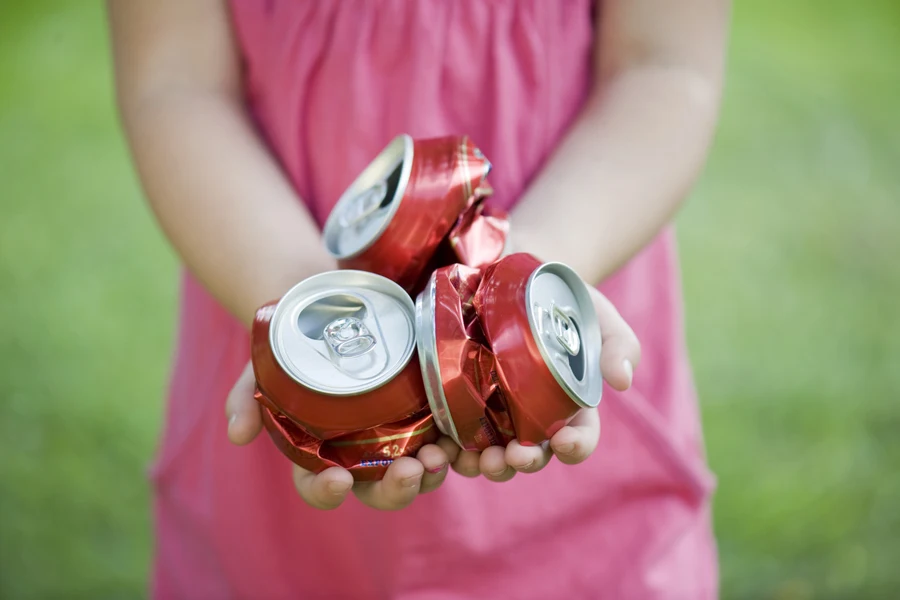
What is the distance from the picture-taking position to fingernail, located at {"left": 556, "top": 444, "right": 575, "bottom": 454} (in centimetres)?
47

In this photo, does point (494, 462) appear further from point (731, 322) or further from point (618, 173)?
point (731, 322)

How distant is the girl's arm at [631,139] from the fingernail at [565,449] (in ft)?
0.50

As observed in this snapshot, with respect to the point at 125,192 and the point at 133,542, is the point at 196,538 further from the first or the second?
the point at 125,192

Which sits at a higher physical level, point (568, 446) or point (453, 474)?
point (568, 446)

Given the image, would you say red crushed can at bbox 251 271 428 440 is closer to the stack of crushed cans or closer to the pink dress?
the stack of crushed cans

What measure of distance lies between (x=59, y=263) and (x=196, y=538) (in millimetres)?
1122

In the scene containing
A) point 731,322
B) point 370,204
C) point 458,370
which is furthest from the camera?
point 731,322

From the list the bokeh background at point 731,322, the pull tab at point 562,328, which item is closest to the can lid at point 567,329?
the pull tab at point 562,328

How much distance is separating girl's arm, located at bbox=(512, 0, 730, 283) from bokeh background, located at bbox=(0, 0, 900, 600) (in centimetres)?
74

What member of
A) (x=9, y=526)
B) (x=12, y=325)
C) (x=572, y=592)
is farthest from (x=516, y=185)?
(x=12, y=325)

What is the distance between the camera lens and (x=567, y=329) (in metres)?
0.50

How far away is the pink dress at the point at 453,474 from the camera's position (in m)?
0.65

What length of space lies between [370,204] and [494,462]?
0.19 metres

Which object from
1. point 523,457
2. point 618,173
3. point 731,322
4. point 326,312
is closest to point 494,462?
point 523,457
